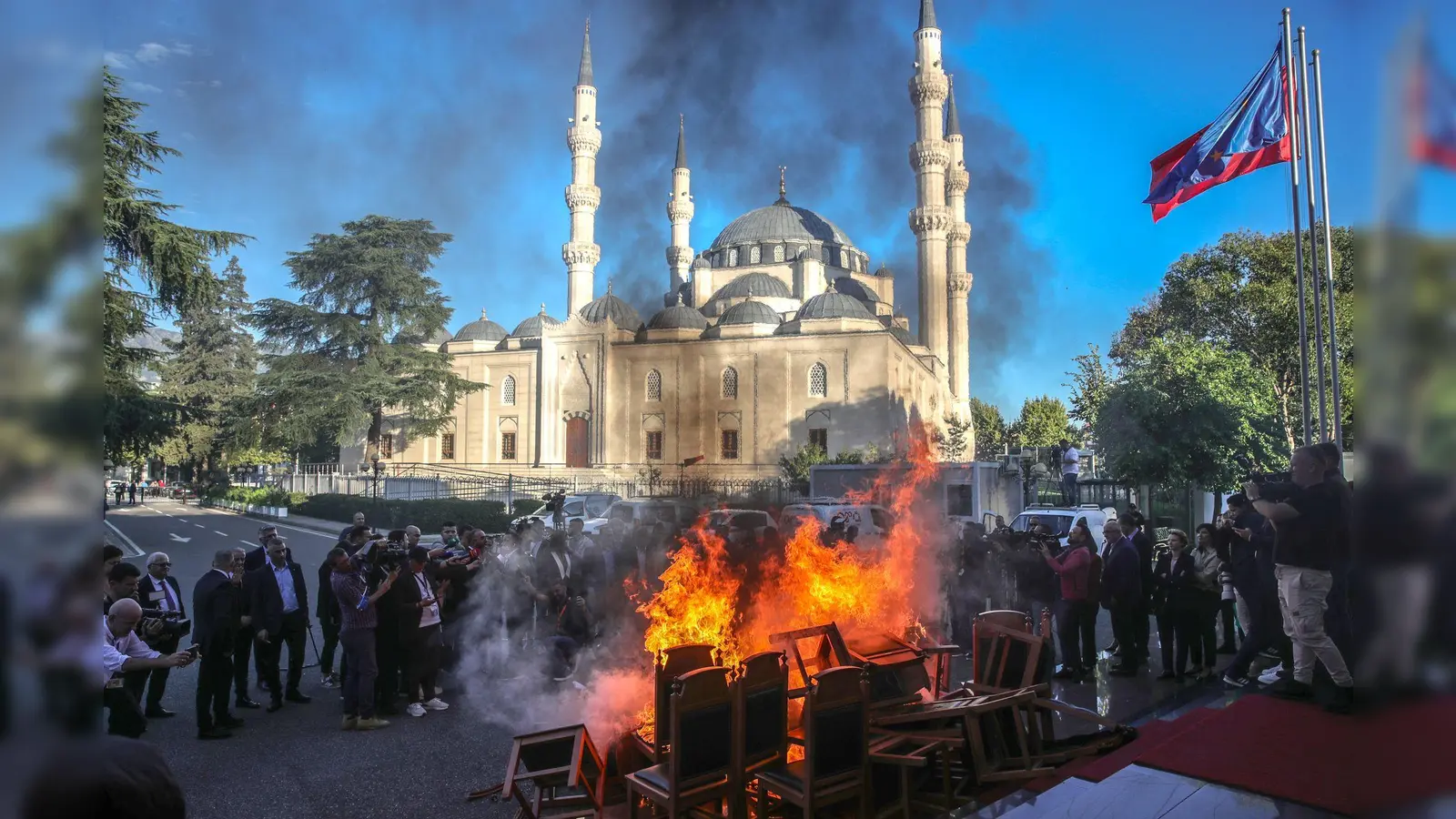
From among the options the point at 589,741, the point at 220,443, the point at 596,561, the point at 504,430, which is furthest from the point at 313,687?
the point at 504,430

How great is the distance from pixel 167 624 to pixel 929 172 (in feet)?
152

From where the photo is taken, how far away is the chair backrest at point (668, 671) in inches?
185

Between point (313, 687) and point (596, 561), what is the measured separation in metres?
3.25

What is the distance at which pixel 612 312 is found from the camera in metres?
48.4

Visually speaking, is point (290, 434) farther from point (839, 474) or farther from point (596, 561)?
point (596, 561)

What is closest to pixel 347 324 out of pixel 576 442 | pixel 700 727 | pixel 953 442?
pixel 576 442

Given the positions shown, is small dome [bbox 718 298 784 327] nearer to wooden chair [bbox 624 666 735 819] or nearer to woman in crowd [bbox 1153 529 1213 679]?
woman in crowd [bbox 1153 529 1213 679]

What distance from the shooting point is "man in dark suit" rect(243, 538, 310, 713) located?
7.55 meters

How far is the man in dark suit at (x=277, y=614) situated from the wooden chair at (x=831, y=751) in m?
5.37

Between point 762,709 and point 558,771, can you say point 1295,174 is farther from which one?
point 558,771

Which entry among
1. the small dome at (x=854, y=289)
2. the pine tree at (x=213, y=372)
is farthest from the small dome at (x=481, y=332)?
the small dome at (x=854, y=289)

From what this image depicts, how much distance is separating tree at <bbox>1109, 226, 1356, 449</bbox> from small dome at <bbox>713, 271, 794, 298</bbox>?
70.6 ft

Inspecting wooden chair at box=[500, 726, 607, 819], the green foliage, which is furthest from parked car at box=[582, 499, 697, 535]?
the green foliage

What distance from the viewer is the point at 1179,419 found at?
900 inches
